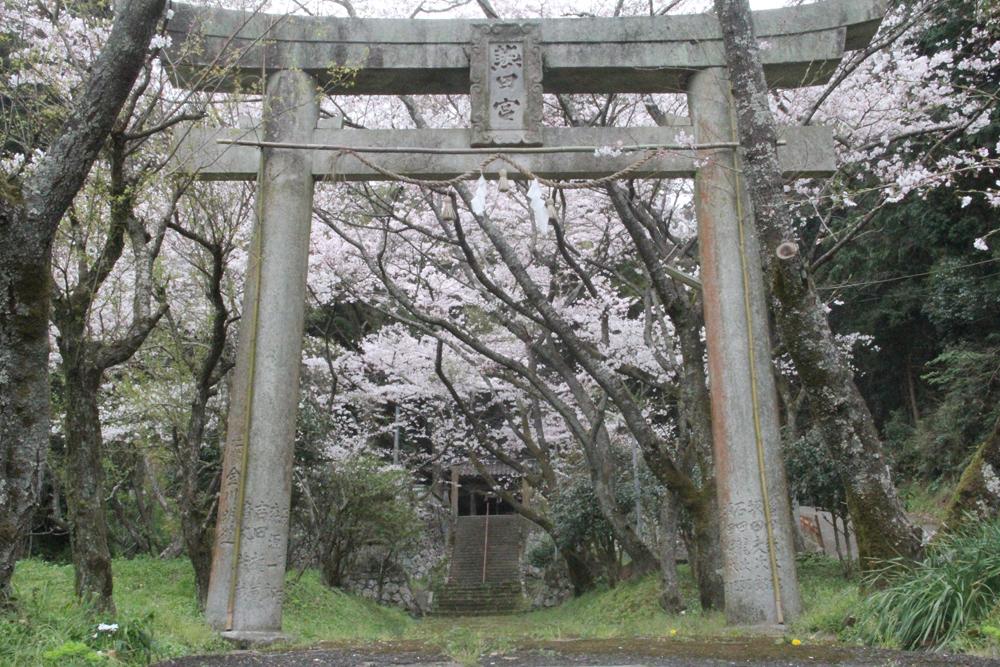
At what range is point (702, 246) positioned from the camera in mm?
6969

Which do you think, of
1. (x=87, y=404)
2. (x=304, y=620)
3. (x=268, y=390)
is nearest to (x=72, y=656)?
(x=87, y=404)

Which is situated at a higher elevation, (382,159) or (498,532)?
(382,159)

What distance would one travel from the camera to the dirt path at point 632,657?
387 cm

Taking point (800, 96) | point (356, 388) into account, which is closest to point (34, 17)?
point (800, 96)

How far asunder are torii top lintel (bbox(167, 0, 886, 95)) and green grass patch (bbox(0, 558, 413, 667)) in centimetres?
431

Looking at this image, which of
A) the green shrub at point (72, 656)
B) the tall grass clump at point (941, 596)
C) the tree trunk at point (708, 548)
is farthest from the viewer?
the tree trunk at point (708, 548)

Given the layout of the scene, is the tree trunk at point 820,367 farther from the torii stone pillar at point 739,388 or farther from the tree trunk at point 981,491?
the torii stone pillar at point 739,388

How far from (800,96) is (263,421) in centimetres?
825

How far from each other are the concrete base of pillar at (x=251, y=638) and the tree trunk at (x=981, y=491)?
4574 millimetres

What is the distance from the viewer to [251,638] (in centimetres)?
585

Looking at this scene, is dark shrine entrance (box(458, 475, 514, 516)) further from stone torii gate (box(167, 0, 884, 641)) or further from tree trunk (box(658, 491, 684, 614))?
stone torii gate (box(167, 0, 884, 641))

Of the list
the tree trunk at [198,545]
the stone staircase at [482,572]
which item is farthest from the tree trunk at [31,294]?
the stone staircase at [482,572]

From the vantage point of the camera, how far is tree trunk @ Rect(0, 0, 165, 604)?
4031 mm

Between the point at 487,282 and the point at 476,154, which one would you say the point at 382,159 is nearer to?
the point at 476,154
